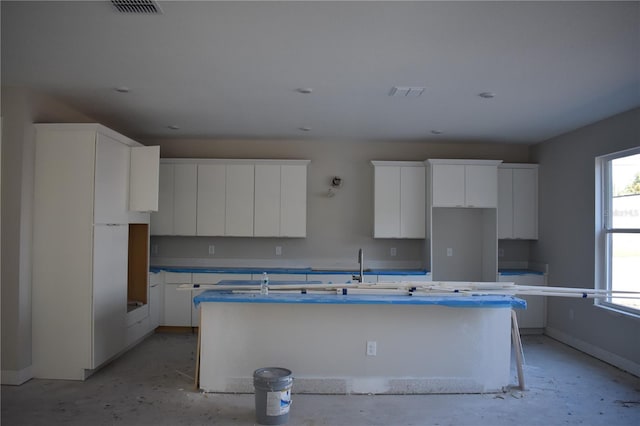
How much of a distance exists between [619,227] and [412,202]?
2428 mm

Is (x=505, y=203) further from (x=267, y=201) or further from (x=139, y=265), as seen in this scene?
(x=139, y=265)

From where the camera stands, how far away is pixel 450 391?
3945 millimetres

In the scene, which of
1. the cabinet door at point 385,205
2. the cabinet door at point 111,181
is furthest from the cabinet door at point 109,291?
the cabinet door at point 385,205

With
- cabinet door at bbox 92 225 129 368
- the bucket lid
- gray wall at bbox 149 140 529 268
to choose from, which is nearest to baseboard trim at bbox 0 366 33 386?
cabinet door at bbox 92 225 129 368

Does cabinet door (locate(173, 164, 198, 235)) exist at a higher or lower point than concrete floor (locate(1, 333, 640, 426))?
higher

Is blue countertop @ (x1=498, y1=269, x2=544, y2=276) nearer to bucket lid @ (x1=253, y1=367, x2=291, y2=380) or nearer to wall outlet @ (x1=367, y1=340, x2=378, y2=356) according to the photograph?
wall outlet @ (x1=367, y1=340, x2=378, y2=356)

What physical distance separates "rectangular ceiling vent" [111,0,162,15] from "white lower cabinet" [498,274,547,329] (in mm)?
5265

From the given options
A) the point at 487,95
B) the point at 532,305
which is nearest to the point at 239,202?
the point at 487,95

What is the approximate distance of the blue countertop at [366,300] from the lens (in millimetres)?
3736

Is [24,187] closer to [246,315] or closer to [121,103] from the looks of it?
[121,103]

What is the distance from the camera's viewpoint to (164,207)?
626 centimetres

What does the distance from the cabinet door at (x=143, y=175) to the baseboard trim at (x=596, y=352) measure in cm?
525

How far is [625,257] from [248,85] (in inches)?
169

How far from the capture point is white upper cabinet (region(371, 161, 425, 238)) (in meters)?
6.23
